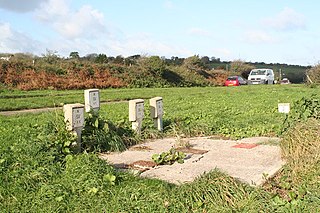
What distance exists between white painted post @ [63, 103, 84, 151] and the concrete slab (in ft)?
1.75

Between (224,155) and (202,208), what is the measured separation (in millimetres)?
2497

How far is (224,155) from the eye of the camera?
6742 millimetres

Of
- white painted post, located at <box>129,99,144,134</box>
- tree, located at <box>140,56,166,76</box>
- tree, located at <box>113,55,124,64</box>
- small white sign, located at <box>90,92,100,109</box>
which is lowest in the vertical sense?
white painted post, located at <box>129,99,144,134</box>

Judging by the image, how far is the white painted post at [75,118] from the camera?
647cm

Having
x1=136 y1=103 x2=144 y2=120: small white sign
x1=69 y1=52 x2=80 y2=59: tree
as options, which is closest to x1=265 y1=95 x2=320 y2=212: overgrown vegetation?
x1=136 y1=103 x2=144 y2=120: small white sign

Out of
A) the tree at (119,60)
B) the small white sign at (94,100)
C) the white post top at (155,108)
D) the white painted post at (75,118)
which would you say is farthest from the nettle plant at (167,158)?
the tree at (119,60)

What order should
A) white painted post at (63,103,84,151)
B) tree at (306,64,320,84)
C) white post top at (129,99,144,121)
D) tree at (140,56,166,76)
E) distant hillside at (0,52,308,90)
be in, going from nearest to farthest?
1. white painted post at (63,103,84,151)
2. white post top at (129,99,144,121)
3. distant hillside at (0,52,308,90)
4. tree at (306,64,320,84)
5. tree at (140,56,166,76)

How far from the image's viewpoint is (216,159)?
6441 mm

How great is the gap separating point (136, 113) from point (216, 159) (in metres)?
2.33

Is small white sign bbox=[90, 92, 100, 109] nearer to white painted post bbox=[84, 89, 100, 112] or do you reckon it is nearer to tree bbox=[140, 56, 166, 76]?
white painted post bbox=[84, 89, 100, 112]

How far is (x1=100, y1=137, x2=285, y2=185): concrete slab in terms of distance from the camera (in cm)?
547

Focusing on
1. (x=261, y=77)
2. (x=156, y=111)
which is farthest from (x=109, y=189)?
(x=261, y=77)

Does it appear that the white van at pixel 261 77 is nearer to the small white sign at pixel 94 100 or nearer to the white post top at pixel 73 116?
the small white sign at pixel 94 100

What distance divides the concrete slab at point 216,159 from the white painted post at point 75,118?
1.75 ft
